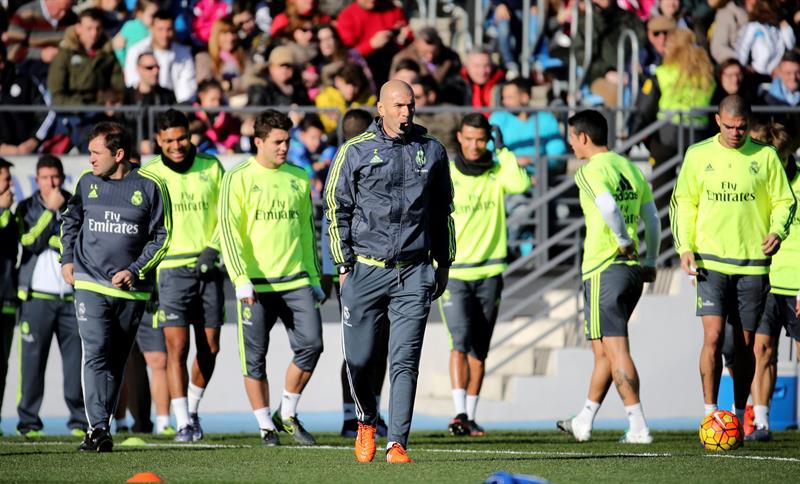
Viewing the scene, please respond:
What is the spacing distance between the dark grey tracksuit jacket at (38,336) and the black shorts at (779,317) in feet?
20.4

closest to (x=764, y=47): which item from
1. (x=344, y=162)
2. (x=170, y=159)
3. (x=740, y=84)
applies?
(x=740, y=84)

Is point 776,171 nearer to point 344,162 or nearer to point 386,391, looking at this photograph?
point 344,162

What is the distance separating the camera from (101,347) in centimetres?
1076

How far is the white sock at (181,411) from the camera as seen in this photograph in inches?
493

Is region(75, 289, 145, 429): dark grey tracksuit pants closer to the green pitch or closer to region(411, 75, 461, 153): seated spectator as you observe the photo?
the green pitch

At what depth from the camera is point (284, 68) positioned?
57.1 ft

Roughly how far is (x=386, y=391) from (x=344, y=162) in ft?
24.0

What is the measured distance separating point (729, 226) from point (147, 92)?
7.51 meters

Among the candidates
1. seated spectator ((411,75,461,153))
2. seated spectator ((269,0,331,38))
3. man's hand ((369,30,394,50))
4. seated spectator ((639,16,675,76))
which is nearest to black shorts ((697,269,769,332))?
seated spectator ((411,75,461,153))

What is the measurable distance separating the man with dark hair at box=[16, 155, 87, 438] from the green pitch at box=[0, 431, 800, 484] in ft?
4.48

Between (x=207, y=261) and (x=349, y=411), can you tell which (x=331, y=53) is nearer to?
(x=207, y=261)

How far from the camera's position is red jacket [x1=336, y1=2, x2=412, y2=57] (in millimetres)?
19047

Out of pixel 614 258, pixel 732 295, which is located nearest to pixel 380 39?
pixel 614 258

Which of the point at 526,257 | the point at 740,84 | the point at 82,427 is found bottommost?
the point at 82,427
